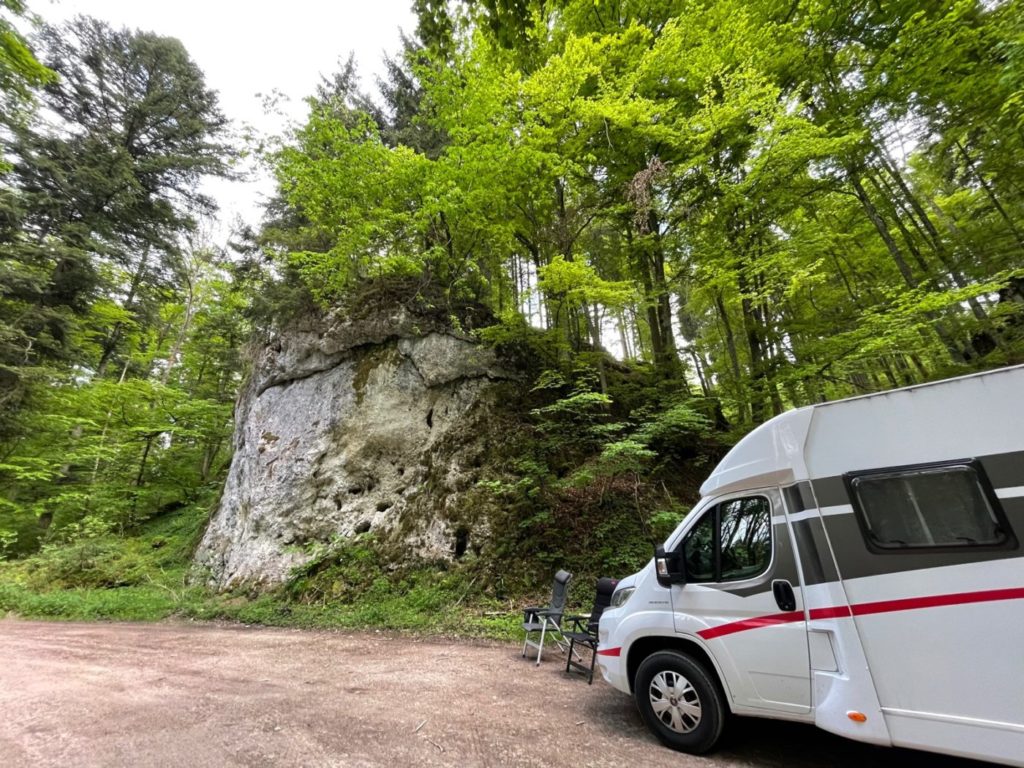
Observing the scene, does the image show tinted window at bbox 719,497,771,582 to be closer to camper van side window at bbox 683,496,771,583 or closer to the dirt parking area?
camper van side window at bbox 683,496,771,583

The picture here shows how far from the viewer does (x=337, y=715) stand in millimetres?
3943

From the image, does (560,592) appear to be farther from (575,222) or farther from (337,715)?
(575,222)

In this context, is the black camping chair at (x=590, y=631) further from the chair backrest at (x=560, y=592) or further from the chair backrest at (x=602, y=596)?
the chair backrest at (x=560, y=592)

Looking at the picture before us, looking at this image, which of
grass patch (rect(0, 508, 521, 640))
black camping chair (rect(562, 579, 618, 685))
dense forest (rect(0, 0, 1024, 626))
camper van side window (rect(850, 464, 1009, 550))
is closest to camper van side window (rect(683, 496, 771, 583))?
camper van side window (rect(850, 464, 1009, 550))

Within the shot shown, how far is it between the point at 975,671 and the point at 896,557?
0.64m

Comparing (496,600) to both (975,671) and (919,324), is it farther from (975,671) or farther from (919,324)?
(919,324)

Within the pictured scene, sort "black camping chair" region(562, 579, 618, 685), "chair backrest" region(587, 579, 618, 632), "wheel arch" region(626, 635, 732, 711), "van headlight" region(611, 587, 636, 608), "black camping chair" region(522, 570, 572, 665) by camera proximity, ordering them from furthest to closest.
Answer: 1. "black camping chair" region(522, 570, 572, 665)
2. "chair backrest" region(587, 579, 618, 632)
3. "black camping chair" region(562, 579, 618, 685)
4. "van headlight" region(611, 587, 636, 608)
5. "wheel arch" region(626, 635, 732, 711)

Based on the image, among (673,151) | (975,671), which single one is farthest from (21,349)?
(975,671)

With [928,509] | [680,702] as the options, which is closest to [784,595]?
[928,509]

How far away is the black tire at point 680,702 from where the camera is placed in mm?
3260

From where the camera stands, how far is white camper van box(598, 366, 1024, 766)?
241 cm

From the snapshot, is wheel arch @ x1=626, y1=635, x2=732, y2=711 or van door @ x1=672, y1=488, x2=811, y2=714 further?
wheel arch @ x1=626, y1=635, x2=732, y2=711

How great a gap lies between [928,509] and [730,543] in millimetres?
1300

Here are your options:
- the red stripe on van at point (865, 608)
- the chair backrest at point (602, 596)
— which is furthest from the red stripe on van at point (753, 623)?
the chair backrest at point (602, 596)
